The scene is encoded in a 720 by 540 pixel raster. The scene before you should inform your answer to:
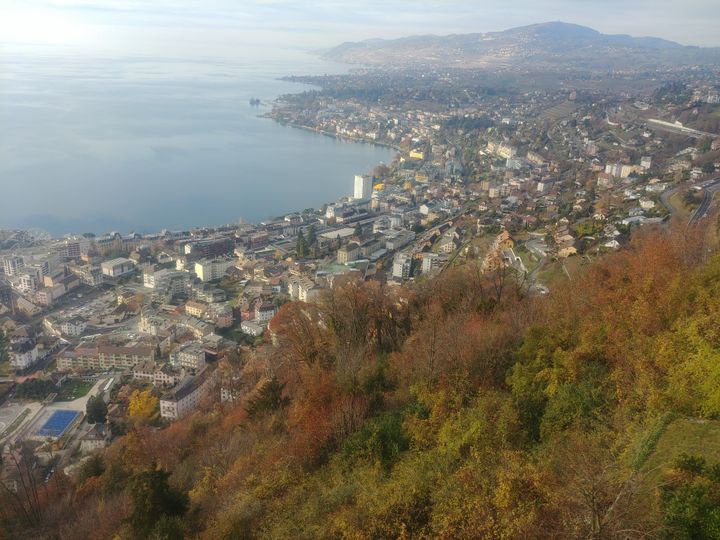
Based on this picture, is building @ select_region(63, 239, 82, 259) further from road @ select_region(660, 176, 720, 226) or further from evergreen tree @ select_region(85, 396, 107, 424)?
road @ select_region(660, 176, 720, 226)

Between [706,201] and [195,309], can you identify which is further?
[195,309]

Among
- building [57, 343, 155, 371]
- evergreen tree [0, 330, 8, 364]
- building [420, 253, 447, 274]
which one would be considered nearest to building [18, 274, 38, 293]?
evergreen tree [0, 330, 8, 364]

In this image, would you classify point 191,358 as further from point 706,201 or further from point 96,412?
point 706,201

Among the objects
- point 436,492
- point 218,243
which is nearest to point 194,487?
point 436,492

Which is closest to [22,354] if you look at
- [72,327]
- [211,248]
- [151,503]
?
[72,327]

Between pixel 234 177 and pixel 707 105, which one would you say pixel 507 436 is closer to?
pixel 234 177

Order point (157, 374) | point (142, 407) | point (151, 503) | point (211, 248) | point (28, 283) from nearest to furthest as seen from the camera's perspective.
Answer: point (151, 503) < point (142, 407) < point (157, 374) < point (28, 283) < point (211, 248)

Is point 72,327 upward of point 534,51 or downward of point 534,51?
downward
